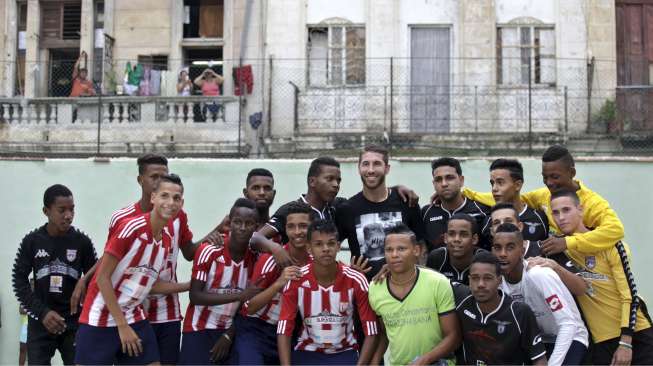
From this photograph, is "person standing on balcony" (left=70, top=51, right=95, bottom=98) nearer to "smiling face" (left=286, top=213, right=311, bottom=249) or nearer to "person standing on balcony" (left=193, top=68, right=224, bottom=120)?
"person standing on balcony" (left=193, top=68, right=224, bottom=120)

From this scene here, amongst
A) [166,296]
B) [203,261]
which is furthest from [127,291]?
[203,261]

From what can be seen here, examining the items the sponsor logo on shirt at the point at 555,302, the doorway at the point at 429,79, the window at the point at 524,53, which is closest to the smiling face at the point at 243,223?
the sponsor logo on shirt at the point at 555,302

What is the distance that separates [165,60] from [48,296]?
1248 centimetres

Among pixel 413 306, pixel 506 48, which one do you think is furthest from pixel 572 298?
pixel 506 48

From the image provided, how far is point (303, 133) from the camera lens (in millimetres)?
17281

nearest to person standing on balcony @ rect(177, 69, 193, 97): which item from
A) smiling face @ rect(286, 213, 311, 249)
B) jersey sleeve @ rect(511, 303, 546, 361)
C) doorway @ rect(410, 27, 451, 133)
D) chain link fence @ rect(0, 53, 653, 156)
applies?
chain link fence @ rect(0, 53, 653, 156)

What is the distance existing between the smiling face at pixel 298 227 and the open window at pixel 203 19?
13.8 meters

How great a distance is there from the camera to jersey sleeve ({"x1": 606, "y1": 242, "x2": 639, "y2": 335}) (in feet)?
19.0

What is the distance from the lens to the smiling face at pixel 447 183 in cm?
648

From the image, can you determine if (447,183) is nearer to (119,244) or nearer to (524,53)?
(119,244)

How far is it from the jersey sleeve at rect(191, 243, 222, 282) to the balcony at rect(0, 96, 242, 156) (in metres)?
10.6

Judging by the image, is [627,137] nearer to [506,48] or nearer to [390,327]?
[506,48]

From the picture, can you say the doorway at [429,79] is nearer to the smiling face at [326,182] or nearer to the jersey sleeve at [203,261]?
the smiling face at [326,182]

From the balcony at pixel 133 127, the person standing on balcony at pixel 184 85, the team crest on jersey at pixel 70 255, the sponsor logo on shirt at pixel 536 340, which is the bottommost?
the sponsor logo on shirt at pixel 536 340
